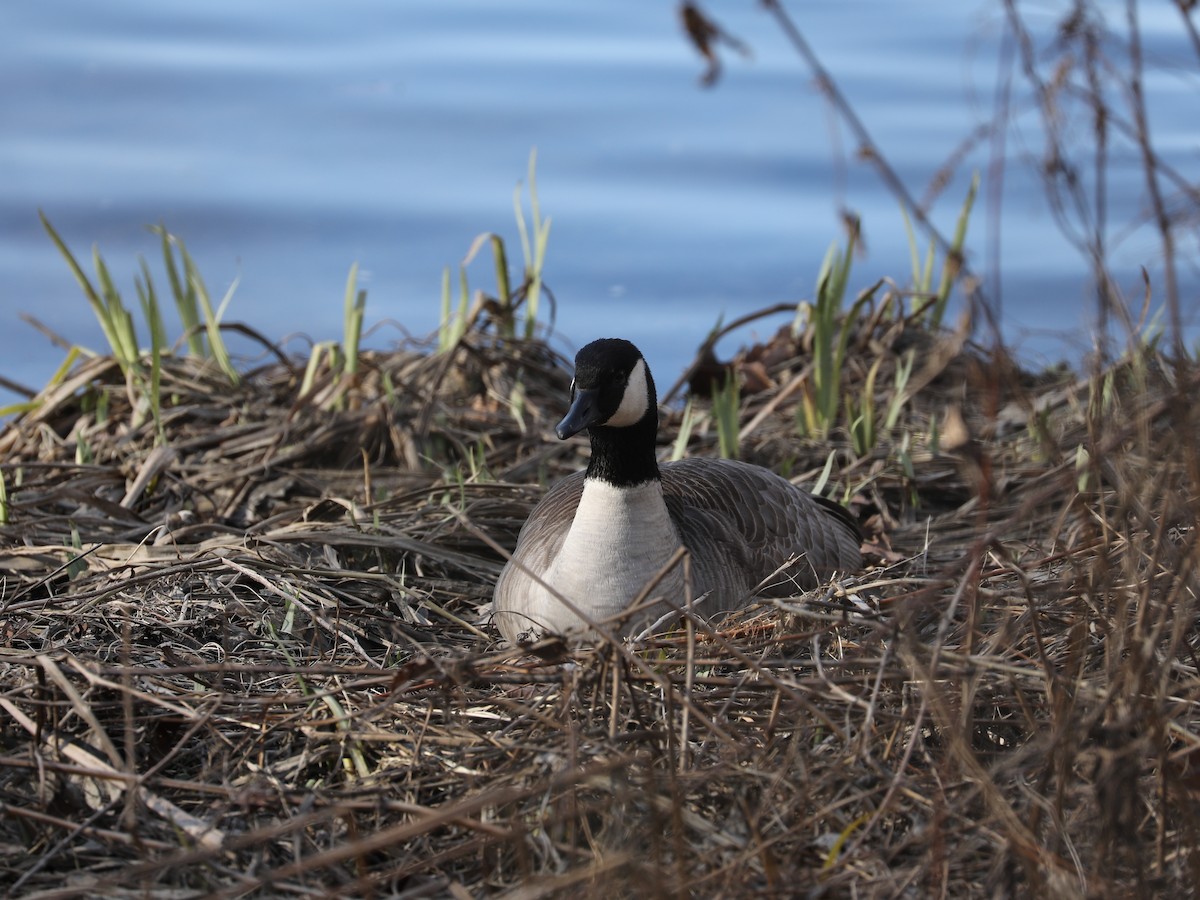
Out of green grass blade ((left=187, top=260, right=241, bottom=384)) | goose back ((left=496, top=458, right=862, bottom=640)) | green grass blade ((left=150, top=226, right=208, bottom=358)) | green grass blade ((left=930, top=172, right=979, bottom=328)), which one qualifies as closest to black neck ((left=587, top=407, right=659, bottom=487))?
goose back ((left=496, top=458, right=862, bottom=640))

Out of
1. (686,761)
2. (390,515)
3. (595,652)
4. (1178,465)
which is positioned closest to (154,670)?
(595,652)

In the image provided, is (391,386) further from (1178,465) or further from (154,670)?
(1178,465)

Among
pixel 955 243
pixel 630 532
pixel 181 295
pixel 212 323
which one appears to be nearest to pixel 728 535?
pixel 630 532

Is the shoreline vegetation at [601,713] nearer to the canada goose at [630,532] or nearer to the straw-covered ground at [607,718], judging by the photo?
the straw-covered ground at [607,718]

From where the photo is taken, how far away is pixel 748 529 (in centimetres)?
426

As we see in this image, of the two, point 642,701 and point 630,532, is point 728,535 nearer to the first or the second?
point 630,532

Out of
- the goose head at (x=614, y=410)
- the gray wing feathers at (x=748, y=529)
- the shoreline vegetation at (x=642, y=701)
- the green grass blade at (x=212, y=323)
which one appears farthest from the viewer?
the green grass blade at (x=212, y=323)

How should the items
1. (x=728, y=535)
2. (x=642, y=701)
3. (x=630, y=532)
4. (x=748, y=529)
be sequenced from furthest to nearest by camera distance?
(x=748, y=529) < (x=728, y=535) < (x=630, y=532) < (x=642, y=701)

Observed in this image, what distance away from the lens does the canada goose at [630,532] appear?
3.65 metres

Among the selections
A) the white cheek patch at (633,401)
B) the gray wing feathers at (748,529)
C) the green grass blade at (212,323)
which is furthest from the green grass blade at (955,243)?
the green grass blade at (212,323)

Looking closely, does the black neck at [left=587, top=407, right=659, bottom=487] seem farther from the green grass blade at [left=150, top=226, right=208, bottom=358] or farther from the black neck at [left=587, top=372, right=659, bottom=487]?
the green grass blade at [left=150, top=226, right=208, bottom=358]

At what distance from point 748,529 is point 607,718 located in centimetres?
147

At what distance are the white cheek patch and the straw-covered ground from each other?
63cm

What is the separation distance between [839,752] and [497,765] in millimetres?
684
